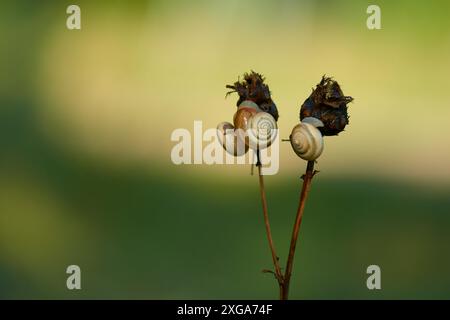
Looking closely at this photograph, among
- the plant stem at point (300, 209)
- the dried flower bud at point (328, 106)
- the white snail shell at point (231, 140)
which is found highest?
the dried flower bud at point (328, 106)

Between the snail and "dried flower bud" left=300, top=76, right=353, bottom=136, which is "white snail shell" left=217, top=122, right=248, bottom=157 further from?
"dried flower bud" left=300, top=76, right=353, bottom=136

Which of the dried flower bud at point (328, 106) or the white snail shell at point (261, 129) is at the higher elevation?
the dried flower bud at point (328, 106)

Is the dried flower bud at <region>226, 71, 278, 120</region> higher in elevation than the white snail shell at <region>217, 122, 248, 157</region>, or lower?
higher

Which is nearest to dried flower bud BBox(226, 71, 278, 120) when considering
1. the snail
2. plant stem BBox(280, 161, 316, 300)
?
the snail

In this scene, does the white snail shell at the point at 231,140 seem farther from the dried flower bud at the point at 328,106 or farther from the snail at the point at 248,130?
the dried flower bud at the point at 328,106

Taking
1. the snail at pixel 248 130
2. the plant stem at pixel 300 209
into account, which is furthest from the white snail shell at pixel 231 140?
the plant stem at pixel 300 209
